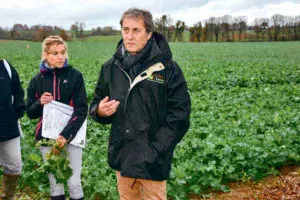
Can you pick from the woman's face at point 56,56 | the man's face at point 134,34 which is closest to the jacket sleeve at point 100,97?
the man's face at point 134,34

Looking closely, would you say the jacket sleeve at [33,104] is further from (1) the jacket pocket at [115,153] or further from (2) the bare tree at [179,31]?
(2) the bare tree at [179,31]

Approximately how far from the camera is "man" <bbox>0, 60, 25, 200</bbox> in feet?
12.5

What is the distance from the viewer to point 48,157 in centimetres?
322

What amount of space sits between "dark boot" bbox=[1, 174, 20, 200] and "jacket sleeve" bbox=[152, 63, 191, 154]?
2.26m

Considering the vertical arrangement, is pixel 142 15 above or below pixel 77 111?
above

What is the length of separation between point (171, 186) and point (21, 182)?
7.46 ft

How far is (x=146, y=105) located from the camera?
2.74 metres

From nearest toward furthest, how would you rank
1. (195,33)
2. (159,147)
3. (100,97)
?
(159,147) → (100,97) → (195,33)

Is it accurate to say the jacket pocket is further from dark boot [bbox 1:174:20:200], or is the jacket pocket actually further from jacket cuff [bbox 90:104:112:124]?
dark boot [bbox 1:174:20:200]

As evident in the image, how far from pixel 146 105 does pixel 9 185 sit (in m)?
2.40

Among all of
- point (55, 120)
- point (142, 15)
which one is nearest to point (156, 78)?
point (142, 15)

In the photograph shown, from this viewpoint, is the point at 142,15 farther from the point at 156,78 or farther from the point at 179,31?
the point at 179,31

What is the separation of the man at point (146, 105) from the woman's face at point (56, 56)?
34.8 inches

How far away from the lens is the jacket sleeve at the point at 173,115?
2691 mm
